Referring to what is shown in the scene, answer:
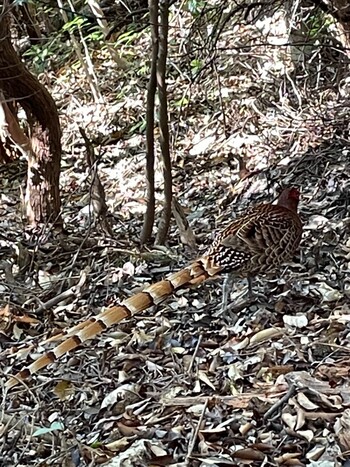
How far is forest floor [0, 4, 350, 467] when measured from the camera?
11.9ft

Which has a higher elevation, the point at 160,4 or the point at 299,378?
the point at 160,4

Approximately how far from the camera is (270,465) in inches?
130

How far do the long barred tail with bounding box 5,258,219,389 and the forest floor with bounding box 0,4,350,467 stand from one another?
0.15 metres

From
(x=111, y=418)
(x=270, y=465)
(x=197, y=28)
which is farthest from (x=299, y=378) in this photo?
(x=197, y=28)

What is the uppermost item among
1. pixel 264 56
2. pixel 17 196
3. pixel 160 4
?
pixel 160 4

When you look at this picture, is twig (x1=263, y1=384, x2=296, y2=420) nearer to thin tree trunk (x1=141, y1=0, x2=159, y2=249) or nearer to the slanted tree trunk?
thin tree trunk (x1=141, y1=0, x2=159, y2=249)

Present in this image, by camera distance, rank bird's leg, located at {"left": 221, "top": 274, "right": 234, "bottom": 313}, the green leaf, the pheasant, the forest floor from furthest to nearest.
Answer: bird's leg, located at {"left": 221, "top": 274, "right": 234, "bottom": 313}, the pheasant, the green leaf, the forest floor

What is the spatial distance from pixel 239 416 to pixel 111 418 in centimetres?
64

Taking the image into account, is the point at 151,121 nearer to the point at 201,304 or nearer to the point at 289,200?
the point at 289,200

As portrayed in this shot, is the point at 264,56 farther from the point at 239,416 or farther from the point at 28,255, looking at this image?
the point at 239,416

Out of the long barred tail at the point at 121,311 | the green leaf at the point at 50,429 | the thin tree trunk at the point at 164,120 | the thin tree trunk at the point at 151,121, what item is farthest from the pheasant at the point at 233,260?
the thin tree trunk at the point at 151,121

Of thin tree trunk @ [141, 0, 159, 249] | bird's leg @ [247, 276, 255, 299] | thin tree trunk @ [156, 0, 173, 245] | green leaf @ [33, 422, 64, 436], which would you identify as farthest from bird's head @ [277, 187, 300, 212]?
Result: green leaf @ [33, 422, 64, 436]

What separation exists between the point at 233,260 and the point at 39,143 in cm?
285

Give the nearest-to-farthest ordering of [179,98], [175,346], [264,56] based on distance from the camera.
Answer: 1. [175,346]
2. [264,56]
3. [179,98]
